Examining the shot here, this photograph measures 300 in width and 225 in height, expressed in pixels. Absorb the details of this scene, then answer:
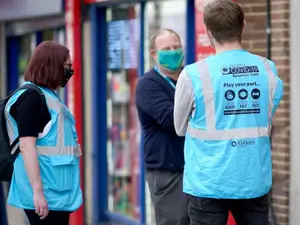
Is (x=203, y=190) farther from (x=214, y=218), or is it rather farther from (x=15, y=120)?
(x=15, y=120)

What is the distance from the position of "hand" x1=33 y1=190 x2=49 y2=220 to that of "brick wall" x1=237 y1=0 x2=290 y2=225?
7.56 ft

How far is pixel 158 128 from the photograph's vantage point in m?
4.72

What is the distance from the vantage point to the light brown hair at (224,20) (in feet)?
11.6

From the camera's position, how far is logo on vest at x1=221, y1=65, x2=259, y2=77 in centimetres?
355

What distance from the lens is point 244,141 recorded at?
3516 millimetres

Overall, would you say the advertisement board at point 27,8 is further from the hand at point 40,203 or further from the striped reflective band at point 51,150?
the hand at point 40,203

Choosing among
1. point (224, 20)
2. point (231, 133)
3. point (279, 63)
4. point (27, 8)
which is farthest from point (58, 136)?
point (27, 8)

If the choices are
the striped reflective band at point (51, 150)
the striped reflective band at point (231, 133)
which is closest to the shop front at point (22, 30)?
the striped reflective band at point (51, 150)

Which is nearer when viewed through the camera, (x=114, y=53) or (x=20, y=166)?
(x=20, y=166)

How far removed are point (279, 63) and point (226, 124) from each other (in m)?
2.30

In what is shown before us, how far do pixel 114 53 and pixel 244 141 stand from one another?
4.05 metres

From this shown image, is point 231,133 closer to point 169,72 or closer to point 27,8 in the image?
point 169,72

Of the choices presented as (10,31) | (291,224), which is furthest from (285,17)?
(10,31)

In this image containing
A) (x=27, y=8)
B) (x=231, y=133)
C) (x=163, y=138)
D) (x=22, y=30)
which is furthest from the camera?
(x=22, y=30)
